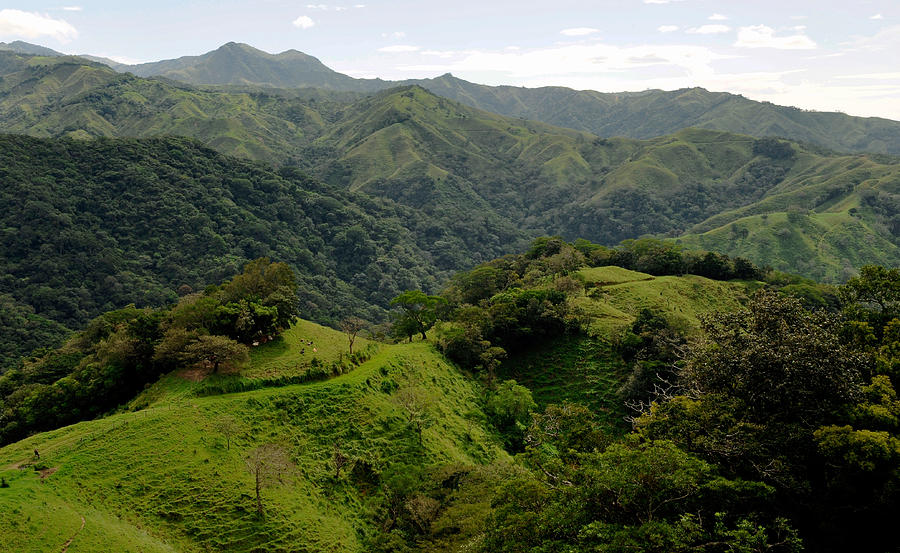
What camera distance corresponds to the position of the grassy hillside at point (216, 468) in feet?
71.1

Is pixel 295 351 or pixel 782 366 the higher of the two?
pixel 782 366

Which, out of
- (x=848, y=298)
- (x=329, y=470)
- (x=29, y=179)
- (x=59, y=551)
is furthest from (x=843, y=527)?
(x=29, y=179)

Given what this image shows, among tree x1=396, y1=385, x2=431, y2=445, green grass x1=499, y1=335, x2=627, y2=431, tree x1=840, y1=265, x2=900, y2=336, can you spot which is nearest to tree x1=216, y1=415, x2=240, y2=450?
tree x1=396, y1=385, x2=431, y2=445

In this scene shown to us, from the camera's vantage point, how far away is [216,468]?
26.3 metres

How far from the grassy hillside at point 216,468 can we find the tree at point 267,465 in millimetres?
469

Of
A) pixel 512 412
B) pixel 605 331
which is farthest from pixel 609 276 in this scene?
pixel 512 412

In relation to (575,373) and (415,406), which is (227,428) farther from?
(575,373)

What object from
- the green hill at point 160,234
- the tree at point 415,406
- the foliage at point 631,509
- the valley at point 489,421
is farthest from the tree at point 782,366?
the green hill at point 160,234

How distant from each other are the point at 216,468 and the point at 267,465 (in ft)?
8.86

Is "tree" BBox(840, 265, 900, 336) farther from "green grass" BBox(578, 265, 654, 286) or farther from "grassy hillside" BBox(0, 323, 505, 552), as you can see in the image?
"green grass" BBox(578, 265, 654, 286)

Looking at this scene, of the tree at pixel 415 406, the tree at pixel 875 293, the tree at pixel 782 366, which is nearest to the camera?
the tree at pixel 782 366

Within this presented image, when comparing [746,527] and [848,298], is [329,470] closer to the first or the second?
[746,527]

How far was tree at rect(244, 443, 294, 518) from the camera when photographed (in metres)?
25.9

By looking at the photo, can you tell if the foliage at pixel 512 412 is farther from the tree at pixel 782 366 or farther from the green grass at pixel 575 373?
the tree at pixel 782 366
